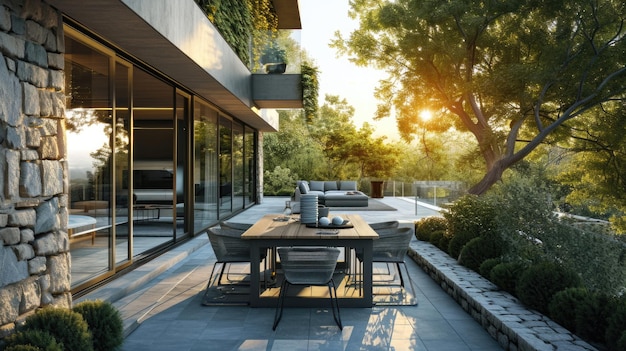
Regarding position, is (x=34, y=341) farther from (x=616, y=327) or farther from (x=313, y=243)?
(x=616, y=327)

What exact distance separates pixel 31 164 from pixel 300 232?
238cm

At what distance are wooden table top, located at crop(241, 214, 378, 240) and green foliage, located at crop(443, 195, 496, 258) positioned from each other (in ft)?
5.42

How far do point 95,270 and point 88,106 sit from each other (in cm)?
170

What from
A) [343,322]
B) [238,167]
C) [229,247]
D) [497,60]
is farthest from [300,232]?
[497,60]

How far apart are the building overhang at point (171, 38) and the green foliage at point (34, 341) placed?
2.34m

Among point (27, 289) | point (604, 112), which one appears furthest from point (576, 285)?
point (604, 112)

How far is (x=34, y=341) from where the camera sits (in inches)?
116

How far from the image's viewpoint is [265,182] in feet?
82.0

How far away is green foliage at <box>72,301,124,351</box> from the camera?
11.3 feet

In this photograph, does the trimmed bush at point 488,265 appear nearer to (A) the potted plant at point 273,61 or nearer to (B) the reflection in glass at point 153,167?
(B) the reflection in glass at point 153,167

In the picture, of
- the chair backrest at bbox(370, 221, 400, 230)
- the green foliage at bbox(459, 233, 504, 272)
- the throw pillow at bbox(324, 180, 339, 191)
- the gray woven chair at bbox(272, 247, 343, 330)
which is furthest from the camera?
the throw pillow at bbox(324, 180, 339, 191)

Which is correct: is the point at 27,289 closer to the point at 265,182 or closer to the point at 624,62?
the point at 624,62

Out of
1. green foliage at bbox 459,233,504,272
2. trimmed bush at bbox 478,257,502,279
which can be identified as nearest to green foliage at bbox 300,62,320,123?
green foliage at bbox 459,233,504,272

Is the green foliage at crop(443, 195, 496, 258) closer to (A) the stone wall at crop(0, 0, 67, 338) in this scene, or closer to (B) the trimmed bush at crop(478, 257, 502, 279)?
(B) the trimmed bush at crop(478, 257, 502, 279)
